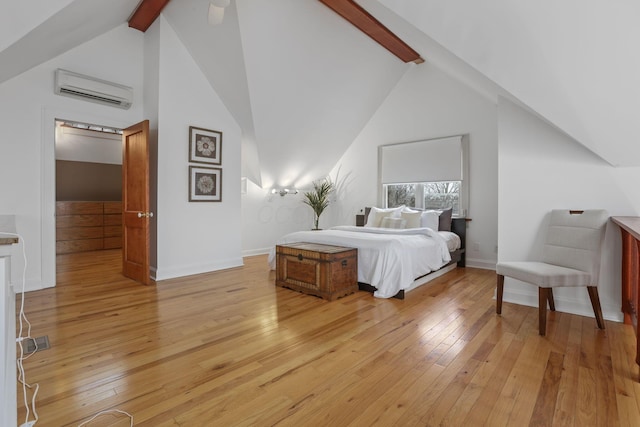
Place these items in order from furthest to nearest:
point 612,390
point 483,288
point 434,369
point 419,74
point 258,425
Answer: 1. point 419,74
2. point 483,288
3. point 434,369
4. point 612,390
5. point 258,425

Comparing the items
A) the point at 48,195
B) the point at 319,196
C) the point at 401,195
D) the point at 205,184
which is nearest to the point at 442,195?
the point at 401,195

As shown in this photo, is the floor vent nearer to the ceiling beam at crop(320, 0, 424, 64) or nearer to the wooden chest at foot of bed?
the wooden chest at foot of bed

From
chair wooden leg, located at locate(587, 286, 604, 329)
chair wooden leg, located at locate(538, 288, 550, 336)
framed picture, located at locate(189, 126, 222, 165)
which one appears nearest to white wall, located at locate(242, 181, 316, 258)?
framed picture, located at locate(189, 126, 222, 165)

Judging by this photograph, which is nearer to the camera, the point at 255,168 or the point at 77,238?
the point at 255,168

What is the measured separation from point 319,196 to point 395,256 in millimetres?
3396

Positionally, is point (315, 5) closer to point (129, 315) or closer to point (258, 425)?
point (129, 315)

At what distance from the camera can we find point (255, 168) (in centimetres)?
556

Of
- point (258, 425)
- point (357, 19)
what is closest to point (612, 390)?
point (258, 425)

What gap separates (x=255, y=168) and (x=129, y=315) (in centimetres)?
332

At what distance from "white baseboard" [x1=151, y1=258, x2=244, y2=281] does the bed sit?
1.01 meters

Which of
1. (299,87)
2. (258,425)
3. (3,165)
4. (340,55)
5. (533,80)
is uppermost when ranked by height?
(340,55)

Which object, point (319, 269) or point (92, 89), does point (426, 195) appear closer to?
point (319, 269)

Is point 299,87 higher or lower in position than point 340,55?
lower

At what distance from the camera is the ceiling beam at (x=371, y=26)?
143 inches
